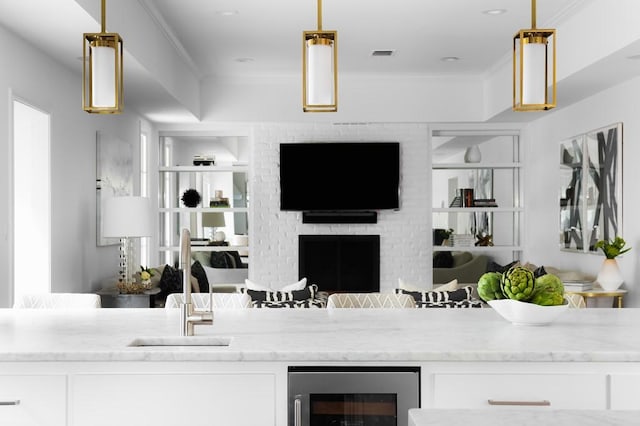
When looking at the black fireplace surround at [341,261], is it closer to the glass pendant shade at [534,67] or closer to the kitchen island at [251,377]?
the glass pendant shade at [534,67]

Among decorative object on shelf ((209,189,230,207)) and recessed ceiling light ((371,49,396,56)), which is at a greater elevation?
recessed ceiling light ((371,49,396,56))

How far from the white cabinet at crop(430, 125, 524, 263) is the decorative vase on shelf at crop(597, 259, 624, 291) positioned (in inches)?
113

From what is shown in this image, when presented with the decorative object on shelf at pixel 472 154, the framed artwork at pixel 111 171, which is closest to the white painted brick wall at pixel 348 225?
the decorative object on shelf at pixel 472 154

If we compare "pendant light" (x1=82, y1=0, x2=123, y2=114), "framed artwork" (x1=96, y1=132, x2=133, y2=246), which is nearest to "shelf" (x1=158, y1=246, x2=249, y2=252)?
"framed artwork" (x1=96, y1=132, x2=133, y2=246)

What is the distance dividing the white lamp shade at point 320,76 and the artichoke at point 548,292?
1.02 meters

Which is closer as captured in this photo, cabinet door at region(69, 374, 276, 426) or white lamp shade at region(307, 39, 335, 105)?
cabinet door at region(69, 374, 276, 426)

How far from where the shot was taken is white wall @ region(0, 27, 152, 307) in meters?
4.43

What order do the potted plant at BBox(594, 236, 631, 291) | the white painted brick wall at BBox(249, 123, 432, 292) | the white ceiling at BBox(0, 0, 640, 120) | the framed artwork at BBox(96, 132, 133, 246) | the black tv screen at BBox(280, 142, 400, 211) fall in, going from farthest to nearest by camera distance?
the white painted brick wall at BBox(249, 123, 432, 292) → the black tv screen at BBox(280, 142, 400, 211) → the framed artwork at BBox(96, 132, 133, 246) → the potted plant at BBox(594, 236, 631, 291) → the white ceiling at BBox(0, 0, 640, 120)

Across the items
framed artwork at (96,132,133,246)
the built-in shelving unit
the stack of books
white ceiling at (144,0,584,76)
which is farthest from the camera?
the built-in shelving unit

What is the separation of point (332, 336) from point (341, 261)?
6.08 meters

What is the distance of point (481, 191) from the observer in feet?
28.8

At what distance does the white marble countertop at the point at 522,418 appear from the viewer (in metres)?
1.12

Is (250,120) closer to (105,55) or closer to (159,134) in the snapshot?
(159,134)

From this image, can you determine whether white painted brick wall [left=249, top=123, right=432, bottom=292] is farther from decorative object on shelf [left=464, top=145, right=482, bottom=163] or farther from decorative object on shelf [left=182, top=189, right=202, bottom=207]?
decorative object on shelf [left=182, top=189, right=202, bottom=207]
